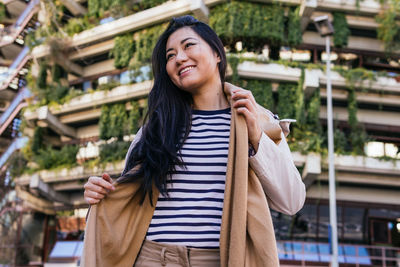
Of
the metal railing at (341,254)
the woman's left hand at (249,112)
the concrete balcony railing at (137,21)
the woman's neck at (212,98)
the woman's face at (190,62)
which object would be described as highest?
the concrete balcony railing at (137,21)

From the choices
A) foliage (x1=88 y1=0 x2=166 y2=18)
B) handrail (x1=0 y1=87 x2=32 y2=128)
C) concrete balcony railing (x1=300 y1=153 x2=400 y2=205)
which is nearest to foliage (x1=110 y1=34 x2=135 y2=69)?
foliage (x1=88 y1=0 x2=166 y2=18)

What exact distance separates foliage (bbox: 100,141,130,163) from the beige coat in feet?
59.2

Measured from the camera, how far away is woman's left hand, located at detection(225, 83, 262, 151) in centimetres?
185

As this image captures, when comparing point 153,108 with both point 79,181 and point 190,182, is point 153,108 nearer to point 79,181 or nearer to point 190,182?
point 190,182

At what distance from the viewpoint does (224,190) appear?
1833 mm

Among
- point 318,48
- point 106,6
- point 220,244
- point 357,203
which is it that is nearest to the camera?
point 220,244

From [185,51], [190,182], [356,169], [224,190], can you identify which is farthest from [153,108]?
[356,169]

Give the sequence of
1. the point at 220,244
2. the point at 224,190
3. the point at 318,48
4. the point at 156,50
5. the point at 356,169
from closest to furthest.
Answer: the point at 220,244
the point at 224,190
the point at 156,50
the point at 356,169
the point at 318,48

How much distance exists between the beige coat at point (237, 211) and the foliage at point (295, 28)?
18.9 meters

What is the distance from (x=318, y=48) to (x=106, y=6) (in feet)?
35.0

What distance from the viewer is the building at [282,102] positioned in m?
18.8

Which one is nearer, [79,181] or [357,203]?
[357,203]

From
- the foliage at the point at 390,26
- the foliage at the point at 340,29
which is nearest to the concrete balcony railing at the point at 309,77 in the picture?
the foliage at the point at 390,26

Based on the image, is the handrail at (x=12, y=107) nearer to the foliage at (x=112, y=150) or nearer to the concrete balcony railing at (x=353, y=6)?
the foliage at (x=112, y=150)
